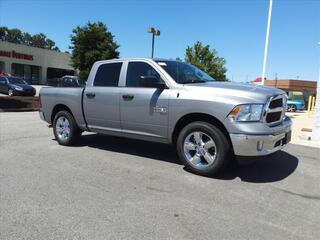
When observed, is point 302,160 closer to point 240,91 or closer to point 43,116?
point 240,91

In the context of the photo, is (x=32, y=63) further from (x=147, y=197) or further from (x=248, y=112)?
(x=147, y=197)

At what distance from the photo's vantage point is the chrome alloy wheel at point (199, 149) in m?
5.47

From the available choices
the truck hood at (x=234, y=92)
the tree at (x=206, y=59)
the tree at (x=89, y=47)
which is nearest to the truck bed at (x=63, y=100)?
the truck hood at (x=234, y=92)

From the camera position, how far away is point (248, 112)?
201 inches

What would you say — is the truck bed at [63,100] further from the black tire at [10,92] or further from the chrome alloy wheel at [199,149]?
the black tire at [10,92]

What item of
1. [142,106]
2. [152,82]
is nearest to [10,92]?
[142,106]

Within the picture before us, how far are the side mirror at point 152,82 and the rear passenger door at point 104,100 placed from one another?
0.91 metres

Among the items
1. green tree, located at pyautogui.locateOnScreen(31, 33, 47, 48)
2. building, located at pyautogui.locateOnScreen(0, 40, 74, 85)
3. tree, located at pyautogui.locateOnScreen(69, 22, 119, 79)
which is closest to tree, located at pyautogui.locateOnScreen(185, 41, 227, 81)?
tree, located at pyautogui.locateOnScreen(69, 22, 119, 79)

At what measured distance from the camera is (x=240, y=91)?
5.23 meters

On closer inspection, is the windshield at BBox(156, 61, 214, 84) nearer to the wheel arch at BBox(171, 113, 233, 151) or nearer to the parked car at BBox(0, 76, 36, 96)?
the wheel arch at BBox(171, 113, 233, 151)

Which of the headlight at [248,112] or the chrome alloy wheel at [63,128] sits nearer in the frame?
the headlight at [248,112]

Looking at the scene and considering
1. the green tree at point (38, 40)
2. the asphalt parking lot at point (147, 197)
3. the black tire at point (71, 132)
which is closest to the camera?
the asphalt parking lot at point (147, 197)

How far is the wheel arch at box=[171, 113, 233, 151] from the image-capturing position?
5414 millimetres

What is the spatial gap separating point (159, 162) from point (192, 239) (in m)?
3.03
